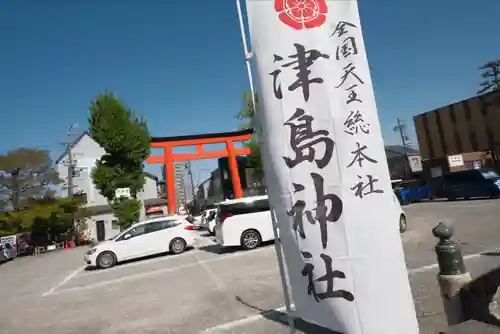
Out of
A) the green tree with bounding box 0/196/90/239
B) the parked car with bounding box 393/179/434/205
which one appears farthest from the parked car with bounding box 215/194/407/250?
the green tree with bounding box 0/196/90/239

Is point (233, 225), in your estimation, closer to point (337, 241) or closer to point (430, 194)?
point (337, 241)

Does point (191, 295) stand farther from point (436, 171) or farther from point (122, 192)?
point (436, 171)

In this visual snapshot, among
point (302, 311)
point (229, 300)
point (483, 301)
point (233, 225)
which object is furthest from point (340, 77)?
point (233, 225)

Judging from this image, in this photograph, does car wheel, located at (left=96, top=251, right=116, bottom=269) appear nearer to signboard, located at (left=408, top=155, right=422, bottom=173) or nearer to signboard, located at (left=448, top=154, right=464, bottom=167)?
signboard, located at (left=448, top=154, right=464, bottom=167)

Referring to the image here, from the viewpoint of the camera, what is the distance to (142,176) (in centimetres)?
2553

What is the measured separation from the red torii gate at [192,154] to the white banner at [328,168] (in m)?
27.1

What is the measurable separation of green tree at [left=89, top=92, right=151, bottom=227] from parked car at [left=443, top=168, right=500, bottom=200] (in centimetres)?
2098

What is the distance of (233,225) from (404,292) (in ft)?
31.4

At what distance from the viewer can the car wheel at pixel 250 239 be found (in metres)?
12.4

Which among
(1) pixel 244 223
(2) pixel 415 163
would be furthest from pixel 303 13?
(2) pixel 415 163

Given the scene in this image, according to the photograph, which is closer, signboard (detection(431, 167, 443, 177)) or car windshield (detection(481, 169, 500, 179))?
car windshield (detection(481, 169, 500, 179))

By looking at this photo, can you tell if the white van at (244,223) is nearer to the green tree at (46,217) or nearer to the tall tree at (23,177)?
the green tree at (46,217)

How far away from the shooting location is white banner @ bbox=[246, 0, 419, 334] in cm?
287

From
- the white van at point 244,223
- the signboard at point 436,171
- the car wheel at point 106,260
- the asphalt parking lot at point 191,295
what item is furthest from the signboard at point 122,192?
the signboard at point 436,171
